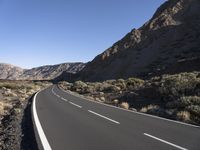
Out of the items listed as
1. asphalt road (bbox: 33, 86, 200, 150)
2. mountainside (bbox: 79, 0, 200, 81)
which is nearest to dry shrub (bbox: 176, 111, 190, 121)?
asphalt road (bbox: 33, 86, 200, 150)

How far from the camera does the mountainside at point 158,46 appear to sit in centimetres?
7407

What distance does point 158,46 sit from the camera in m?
84.0

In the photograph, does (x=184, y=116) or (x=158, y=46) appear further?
(x=158, y=46)

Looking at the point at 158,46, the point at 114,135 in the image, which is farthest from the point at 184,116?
the point at 158,46

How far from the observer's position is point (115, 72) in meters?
86.7

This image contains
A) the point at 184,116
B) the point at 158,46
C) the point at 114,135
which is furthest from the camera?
the point at 158,46

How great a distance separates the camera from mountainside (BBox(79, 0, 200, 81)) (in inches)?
2916

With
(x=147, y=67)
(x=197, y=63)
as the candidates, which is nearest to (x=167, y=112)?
(x=197, y=63)

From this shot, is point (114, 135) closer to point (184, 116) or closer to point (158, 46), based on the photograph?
point (184, 116)

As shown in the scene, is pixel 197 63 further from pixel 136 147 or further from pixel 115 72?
pixel 136 147

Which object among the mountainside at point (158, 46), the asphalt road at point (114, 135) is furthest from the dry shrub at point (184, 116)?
the mountainside at point (158, 46)

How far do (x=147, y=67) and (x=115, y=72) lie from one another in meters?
13.5

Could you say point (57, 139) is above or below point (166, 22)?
below

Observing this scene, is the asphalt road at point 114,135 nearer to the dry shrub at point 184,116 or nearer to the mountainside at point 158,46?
the dry shrub at point 184,116
